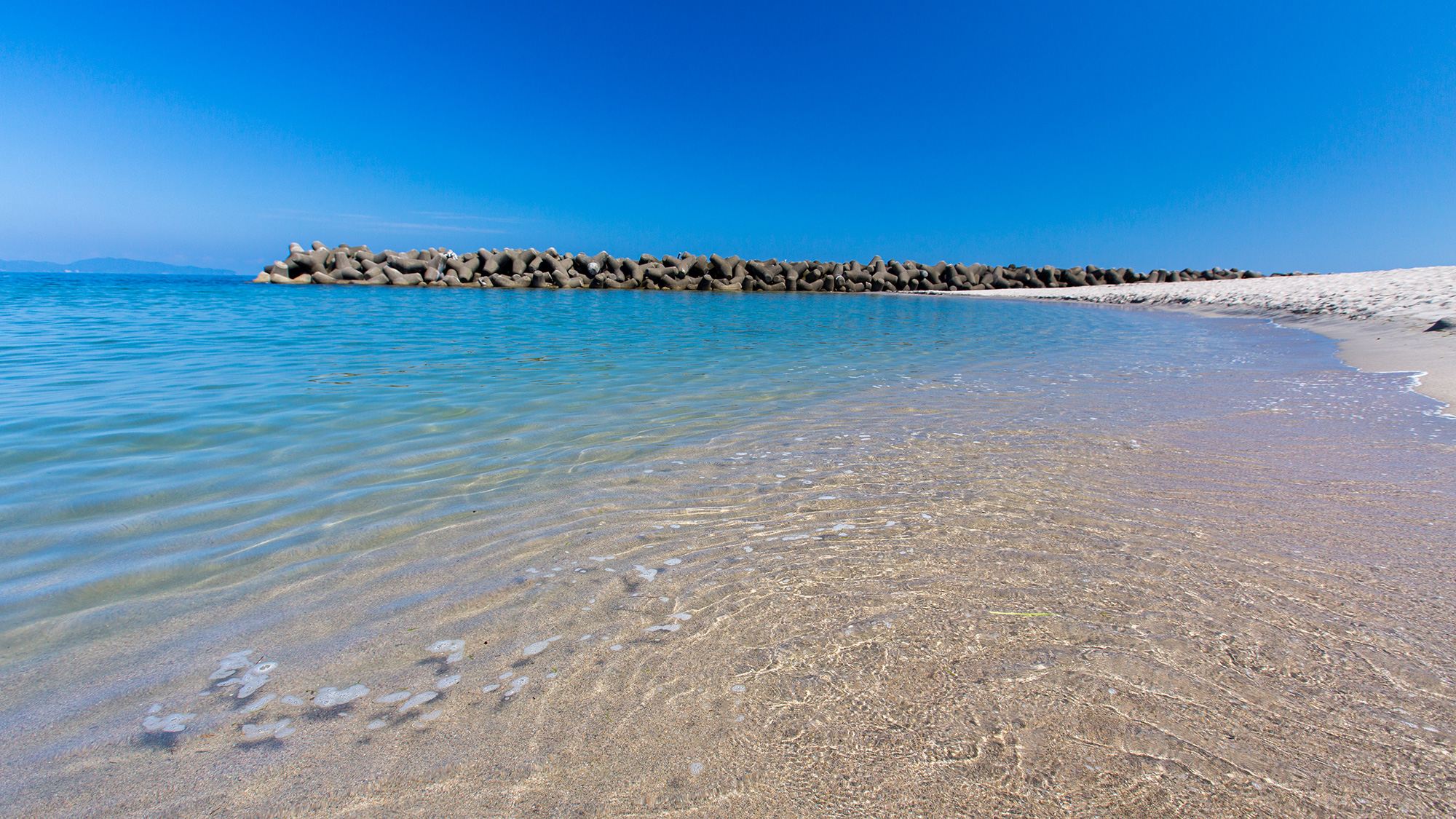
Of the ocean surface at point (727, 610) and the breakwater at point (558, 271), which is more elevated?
the breakwater at point (558, 271)

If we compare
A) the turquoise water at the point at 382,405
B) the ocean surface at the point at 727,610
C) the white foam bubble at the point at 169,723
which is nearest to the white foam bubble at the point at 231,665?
the ocean surface at the point at 727,610

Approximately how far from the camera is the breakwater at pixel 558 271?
29.2m

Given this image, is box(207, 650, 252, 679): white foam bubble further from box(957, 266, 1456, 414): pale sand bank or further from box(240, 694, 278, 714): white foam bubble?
box(957, 266, 1456, 414): pale sand bank

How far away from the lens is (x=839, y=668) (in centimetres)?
154

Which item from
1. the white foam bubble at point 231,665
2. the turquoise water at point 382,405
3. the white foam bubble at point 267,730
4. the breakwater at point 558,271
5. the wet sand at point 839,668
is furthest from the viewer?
the breakwater at point 558,271

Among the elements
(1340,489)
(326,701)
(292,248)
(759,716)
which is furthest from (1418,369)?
(292,248)

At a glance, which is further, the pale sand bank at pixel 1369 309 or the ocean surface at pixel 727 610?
the pale sand bank at pixel 1369 309

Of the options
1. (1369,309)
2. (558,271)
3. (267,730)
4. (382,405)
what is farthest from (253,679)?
(558,271)

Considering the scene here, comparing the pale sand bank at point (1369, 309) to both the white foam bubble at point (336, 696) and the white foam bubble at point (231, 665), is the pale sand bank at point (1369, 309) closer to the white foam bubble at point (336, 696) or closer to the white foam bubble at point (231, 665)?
the white foam bubble at point (336, 696)

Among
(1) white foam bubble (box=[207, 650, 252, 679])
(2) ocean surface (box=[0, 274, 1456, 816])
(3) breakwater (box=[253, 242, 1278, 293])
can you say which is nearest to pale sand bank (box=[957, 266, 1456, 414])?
(2) ocean surface (box=[0, 274, 1456, 816])

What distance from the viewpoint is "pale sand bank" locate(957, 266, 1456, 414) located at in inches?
242

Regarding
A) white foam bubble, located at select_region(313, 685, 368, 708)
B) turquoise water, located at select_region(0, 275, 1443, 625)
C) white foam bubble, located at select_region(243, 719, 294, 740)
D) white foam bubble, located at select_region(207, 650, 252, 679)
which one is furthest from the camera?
turquoise water, located at select_region(0, 275, 1443, 625)

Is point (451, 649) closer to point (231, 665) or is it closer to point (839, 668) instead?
point (231, 665)

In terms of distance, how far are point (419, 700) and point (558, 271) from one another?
2931 centimetres
